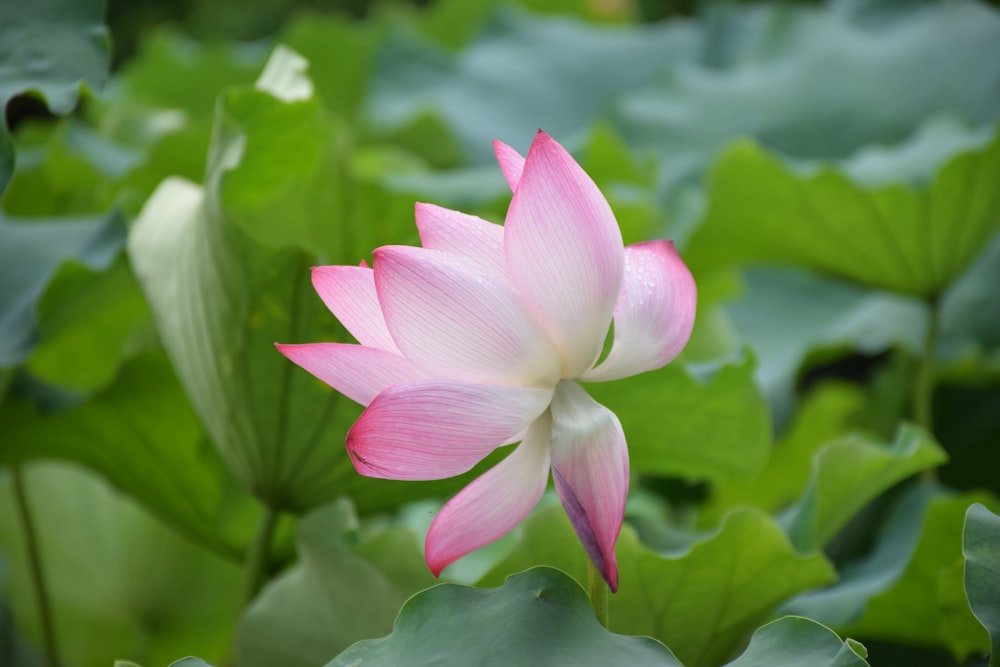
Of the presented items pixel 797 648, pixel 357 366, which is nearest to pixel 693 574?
pixel 797 648

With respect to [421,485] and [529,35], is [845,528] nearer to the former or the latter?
[421,485]

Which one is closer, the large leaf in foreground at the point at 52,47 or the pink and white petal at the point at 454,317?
the pink and white petal at the point at 454,317

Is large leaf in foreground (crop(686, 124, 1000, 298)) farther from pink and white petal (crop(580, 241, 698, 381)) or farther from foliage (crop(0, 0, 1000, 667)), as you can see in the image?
pink and white petal (crop(580, 241, 698, 381))

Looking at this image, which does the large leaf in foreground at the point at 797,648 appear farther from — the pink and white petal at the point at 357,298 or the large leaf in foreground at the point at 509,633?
the pink and white petal at the point at 357,298

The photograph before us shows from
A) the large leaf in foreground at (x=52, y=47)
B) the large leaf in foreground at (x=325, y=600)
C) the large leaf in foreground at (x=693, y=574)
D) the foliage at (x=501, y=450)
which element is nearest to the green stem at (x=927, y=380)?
the foliage at (x=501, y=450)

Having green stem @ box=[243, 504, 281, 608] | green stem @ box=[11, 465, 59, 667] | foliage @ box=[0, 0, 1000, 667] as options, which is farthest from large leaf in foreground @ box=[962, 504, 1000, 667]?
green stem @ box=[11, 465, 59, 667]

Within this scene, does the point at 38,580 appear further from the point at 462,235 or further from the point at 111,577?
the point at 462,235
